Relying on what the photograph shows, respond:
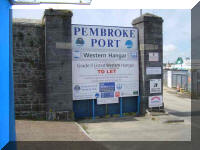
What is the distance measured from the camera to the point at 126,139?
714 cm

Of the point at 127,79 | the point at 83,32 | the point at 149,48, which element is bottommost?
the point at 127,79

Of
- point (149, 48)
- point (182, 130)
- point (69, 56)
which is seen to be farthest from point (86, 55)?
point (182, 130)

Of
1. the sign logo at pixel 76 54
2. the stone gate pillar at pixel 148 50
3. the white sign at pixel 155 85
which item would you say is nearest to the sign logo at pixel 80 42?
the sign logo at pixel 76 54

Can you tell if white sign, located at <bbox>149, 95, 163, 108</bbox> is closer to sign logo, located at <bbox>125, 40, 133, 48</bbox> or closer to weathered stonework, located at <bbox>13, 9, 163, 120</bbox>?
sign logo, located at <bbox>125, 40, 133, 48</bbox>

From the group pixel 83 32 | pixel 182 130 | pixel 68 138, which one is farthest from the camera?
pixel 83 32

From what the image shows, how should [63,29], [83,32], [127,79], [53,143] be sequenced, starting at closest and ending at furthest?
[53,143] < [63,29] < [83,32] < [127,79]

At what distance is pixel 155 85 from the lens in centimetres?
1137

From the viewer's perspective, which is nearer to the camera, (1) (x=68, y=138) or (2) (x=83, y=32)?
(1) (x=68, y=138)

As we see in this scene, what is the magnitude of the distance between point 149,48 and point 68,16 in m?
4.52

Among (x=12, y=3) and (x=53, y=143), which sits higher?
(x=12, y=3)

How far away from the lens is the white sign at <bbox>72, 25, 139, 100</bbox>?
10.1 m

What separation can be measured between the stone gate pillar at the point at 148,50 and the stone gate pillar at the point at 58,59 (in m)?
3.89

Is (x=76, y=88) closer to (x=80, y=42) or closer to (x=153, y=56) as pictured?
(x=80, y=42)

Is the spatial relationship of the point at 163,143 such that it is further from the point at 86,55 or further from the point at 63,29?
the point at 63,29
